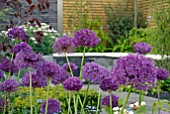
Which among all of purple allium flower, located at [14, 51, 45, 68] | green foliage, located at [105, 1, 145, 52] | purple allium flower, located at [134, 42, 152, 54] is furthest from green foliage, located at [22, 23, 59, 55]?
purple allium flower, located at [14, 51, 45, 68]

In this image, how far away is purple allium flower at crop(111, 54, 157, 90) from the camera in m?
1.14

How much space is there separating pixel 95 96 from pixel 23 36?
7.11ft

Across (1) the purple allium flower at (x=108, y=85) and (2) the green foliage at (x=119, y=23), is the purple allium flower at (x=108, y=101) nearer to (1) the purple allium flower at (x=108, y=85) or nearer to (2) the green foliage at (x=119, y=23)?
(1) the purple allium flower at (x=108, y=85)

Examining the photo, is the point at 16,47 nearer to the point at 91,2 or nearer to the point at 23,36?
the point at 23,36

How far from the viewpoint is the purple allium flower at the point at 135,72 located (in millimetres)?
1138

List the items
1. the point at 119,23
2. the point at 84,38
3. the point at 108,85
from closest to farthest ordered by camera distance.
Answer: the point at 108,85 → the point at 84,38 → the point at 119,23

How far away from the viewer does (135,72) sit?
1.13 meters

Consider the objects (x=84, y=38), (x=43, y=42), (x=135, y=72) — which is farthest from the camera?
(x=43, y=42)

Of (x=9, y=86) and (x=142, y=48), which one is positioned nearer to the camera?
(x=9, y=86)

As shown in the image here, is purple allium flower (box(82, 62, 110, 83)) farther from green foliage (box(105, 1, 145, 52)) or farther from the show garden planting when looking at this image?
green foliage (box(105, 1, 145, 52))

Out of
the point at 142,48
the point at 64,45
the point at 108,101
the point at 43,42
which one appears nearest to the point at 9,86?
the point at 64,45

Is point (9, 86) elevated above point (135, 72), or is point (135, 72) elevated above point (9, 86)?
point (135, 72)

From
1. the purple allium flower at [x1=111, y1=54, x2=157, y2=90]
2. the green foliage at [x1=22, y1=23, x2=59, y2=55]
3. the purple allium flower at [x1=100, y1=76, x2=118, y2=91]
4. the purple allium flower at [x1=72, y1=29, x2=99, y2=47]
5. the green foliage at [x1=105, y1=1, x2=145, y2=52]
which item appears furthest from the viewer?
the green foliage at [x1=105, y1=1, x2=145, y2=52]

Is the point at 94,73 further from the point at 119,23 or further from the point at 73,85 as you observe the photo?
the point at 119,23
